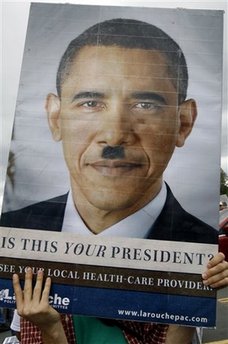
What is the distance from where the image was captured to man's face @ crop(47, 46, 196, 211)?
6.88ft

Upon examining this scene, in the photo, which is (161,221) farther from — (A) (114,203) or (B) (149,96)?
(B) (149,96)

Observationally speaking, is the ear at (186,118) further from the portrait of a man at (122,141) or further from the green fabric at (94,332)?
the green fabric at (94,332)

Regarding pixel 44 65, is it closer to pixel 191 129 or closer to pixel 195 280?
pixel 191 129

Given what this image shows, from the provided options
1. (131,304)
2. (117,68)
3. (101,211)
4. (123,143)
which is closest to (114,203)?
(101,211)

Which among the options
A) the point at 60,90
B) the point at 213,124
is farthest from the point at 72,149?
the point at 213,124

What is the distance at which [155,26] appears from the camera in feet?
7.34

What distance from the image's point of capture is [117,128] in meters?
2.11

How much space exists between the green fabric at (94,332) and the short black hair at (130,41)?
3.86 feet

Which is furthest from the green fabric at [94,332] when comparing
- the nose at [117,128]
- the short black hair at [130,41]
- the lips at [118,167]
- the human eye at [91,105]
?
the short black hair at [130,41]

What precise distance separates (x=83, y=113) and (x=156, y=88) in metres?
0.40

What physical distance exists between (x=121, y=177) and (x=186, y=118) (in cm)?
44

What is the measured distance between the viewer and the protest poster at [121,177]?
77.2 inches

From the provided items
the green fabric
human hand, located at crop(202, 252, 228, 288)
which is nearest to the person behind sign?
human hand, located at crop(202, 252, 228, 288)

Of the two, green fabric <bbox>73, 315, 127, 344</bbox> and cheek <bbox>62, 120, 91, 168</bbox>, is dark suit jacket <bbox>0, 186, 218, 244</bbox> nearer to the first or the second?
cheek <bbox>62, 120, 91, 168</bbox>
